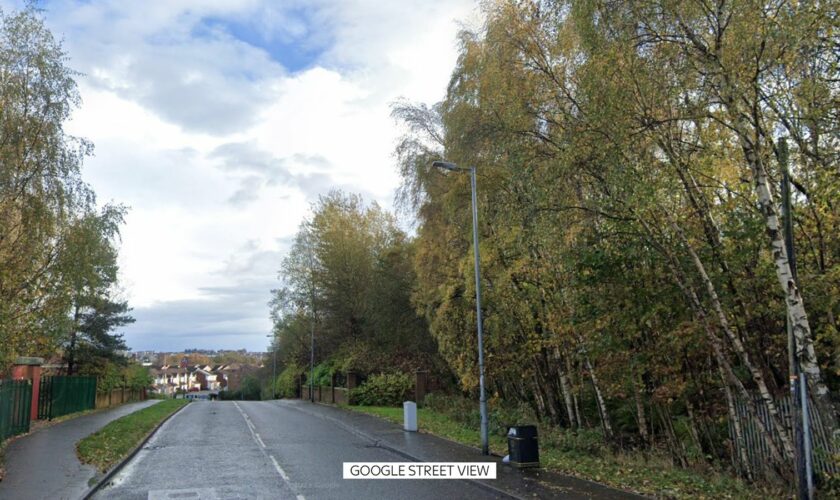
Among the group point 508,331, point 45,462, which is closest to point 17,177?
point 45,462

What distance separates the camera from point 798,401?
8.12m

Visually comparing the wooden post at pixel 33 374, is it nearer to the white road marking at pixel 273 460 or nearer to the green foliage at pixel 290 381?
the white road marking at pixel 273 460

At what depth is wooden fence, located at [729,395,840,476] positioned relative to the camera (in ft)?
28.2

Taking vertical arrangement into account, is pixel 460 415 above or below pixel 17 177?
below

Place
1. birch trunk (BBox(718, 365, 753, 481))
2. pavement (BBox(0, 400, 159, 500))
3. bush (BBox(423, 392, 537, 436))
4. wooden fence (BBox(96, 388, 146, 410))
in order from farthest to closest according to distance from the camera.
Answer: wooden fence (BBox(96, 388, 146, 410)) < bush (BBox(423, 392, 537, 436)) < birch trunk (BBox(718, 365, 753, 481)) < pavement (BBox(0, 400, 159, 500))

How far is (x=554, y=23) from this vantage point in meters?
10.8

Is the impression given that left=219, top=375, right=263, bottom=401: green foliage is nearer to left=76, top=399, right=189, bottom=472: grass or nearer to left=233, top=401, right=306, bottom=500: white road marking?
left=233, top=401, right=306, bottom=500: white road marking

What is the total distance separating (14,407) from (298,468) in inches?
441

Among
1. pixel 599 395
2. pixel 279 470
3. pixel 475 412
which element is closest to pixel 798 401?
pixel 599 395

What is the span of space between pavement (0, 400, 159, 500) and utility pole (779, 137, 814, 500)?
1071 cm

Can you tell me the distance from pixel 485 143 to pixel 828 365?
8.43m

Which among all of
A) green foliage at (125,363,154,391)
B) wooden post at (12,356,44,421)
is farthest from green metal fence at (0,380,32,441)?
green foliage at (125,363,154,391)

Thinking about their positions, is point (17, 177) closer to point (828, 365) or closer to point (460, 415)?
point (460, 415)

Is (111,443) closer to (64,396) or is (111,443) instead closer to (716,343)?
(64,396)
